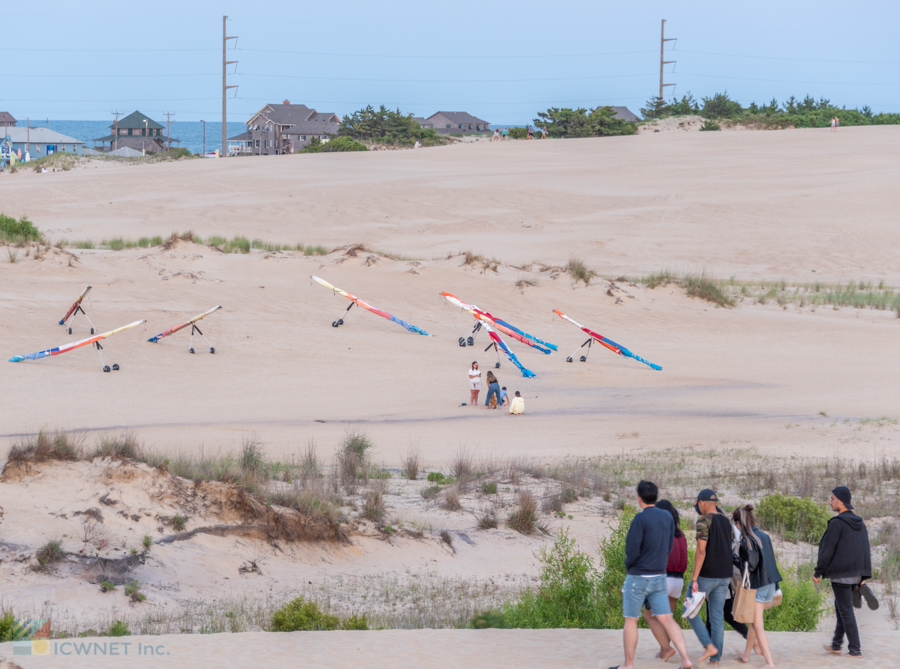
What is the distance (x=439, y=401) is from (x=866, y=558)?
11.8 meters

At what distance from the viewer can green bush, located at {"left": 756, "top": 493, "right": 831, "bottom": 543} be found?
1050cm

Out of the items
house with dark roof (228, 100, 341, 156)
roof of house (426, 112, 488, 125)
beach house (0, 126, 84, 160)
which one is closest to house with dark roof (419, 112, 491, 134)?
roof of house (426, 112, 488, 125)

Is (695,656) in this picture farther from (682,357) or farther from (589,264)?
(589,264)

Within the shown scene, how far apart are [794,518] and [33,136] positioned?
104326 millimetres

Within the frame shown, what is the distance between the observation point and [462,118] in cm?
12962

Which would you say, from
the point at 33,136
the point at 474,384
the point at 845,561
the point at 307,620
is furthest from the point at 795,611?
the point at 33,136

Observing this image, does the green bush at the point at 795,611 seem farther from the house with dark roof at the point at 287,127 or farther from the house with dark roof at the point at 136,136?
the house with dark roof at the point at 136,136

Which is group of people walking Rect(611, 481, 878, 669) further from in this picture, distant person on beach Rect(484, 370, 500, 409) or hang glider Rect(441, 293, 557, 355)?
hang glider Rect(441, 293, 557, 355)

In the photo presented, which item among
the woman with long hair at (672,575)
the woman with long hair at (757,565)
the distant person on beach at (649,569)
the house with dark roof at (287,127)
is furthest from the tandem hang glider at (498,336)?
the house with dark roof at (287,127)

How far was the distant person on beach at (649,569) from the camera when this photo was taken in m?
5.83

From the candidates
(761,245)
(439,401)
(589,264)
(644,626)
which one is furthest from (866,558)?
(761,245)

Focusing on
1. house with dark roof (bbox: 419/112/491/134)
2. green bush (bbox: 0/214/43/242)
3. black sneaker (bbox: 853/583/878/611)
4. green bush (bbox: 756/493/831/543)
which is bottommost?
green bush (bbox: 756/493/831/543)

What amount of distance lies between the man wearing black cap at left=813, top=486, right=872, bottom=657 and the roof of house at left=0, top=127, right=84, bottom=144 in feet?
339

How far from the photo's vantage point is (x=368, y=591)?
28.1 ft
